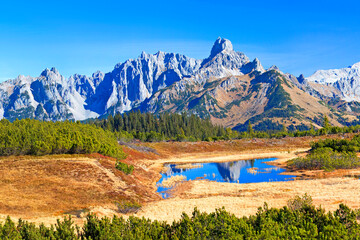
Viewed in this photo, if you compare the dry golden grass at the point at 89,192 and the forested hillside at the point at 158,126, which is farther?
the forested hillside at the point at 158,126

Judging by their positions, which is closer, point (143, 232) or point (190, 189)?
point (143, 232)

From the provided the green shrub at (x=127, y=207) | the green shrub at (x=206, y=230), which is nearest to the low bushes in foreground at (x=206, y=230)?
the green shrub at (x=206, y=230)

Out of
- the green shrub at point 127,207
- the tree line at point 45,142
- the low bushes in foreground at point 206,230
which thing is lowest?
the green shrub at point 127,207

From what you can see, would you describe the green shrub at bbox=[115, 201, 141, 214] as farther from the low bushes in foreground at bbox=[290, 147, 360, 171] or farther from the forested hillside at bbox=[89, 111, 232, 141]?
the forested hillside at bbox=[89, 111, 232, 141]

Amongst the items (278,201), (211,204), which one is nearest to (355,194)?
(278,201)

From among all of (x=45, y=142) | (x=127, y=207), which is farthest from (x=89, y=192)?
(x=45, y=142)

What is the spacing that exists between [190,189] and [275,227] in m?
32.8

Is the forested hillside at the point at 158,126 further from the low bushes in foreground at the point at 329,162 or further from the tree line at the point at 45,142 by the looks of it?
the tree line at the point at 45,142

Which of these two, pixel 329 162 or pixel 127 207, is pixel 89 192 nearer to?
pixel 127 207

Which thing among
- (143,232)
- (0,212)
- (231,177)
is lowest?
(231,177)

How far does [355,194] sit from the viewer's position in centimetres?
3569

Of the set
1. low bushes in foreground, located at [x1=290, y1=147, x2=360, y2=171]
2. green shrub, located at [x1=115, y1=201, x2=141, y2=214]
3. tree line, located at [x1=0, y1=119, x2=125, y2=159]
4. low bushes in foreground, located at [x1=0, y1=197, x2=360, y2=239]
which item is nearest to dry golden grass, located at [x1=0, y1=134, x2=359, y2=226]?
green shrub, located at [x1=115, y1=201, x2=141, y2=214]

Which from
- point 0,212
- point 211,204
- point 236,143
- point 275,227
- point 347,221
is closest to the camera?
point 275,227

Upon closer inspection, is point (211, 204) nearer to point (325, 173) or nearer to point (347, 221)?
point (347, 221)
